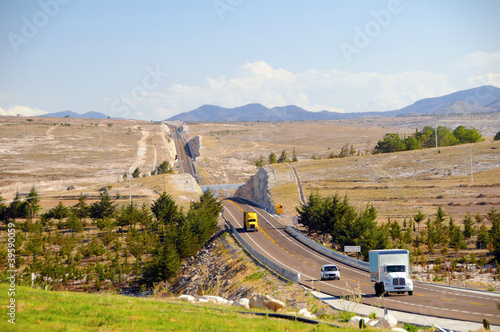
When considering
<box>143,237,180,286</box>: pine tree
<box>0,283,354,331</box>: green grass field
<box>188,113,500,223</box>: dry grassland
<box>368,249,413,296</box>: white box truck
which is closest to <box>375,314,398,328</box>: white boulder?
<box>0,283,354,331</box>: green grass field

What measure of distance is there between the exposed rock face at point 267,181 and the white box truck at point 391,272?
2770 inches

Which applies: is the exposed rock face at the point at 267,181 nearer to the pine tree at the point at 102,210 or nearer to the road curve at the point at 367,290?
the pine tree at the point at 102,210

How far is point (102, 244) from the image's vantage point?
6581 cm

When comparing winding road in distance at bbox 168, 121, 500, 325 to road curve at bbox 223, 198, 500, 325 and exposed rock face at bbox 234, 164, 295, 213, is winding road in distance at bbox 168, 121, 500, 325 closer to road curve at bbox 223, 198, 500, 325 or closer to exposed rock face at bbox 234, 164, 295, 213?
road curve at bbox 223, 198, 500, 325

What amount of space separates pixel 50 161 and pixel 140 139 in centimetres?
5357

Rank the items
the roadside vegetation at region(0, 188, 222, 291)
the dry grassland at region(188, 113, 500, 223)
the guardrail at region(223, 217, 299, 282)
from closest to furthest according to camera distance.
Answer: the guardrail at region(223, 217, 299, 282), the roadside vegetation at region(0, 188, 222, 291), the dry grassland at region(188, 113, 500, 223)

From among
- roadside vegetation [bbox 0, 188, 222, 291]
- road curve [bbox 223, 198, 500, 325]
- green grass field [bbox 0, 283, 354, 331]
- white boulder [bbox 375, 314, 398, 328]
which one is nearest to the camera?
green grass field [bbox 0, 283, 354, 331]

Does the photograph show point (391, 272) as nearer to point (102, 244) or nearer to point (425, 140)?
point (102, 244)

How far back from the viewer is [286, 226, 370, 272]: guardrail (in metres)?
42.3

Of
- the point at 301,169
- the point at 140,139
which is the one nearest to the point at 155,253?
the point at 301,169

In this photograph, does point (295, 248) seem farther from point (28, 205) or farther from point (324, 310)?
point (28, 205)

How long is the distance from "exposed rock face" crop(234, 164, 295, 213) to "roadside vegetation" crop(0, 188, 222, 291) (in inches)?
1164

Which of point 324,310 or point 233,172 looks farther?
point 233,172

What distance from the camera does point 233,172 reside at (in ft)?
514
